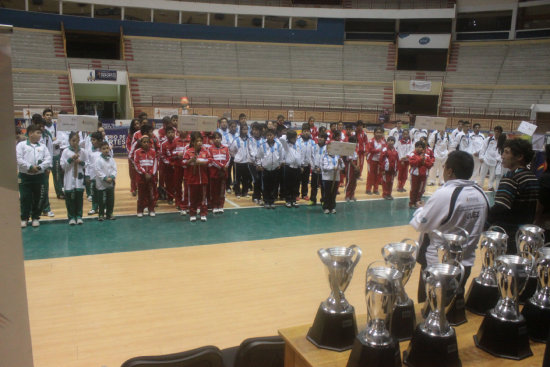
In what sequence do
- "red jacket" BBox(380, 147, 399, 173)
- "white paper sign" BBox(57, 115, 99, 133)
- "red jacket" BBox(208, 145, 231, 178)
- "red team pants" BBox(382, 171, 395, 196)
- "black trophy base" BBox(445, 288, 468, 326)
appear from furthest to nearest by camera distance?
"red team pants" BBox(382, 171, 395, 196) < "red jacket" BBox(380, 147, 399, 173) < "red jacket" BBox(208, 145, 231, 178) < "white paper sign" BBox(57, 115, 99, 133) < "black trophy base" BBox(445, 288, 468, 326)

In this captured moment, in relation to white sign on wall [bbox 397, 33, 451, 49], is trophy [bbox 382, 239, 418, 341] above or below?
below

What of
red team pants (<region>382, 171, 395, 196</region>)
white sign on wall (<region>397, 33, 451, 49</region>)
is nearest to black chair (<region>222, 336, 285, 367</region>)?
red team pants (<region>382, 171, 395, 196</region>)

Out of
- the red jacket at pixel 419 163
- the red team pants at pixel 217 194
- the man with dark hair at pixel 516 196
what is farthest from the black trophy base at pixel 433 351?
the red jacket at pixel 419 163

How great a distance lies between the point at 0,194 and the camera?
5.89 ft

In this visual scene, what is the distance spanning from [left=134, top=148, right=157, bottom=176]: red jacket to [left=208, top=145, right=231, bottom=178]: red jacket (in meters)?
1.03

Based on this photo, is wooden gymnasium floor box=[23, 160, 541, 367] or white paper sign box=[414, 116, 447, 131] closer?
wooden gymnasium floor box=[23, 160, 541, 367]

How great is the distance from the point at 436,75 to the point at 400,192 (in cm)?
1700

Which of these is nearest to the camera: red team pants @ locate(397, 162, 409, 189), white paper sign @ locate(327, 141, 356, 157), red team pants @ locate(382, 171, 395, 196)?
white paper sign @ locate(327, 141, 356, 157)

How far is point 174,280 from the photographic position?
5.22m

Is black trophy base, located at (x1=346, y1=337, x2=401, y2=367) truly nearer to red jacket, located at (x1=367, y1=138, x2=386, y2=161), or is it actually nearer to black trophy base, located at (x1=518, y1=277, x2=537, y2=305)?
black trophy base, located at (x1=518, y1=277, x2=537, y2=305)

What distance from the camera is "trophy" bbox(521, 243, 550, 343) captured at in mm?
2023

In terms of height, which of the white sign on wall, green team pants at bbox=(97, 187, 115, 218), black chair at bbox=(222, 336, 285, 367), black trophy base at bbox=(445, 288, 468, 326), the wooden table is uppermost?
the white sign on wall

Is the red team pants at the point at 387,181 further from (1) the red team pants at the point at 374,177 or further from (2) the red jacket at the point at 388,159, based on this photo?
(1) the red team pants at the point at 374,177

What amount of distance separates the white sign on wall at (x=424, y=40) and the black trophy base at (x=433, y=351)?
27176 mm
